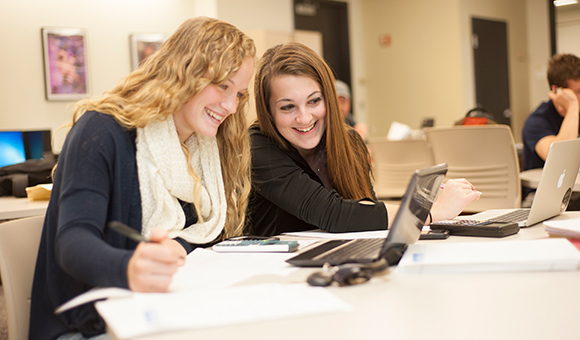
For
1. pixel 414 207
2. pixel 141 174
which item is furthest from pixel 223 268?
pixel 414 207

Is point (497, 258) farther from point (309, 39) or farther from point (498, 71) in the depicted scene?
point (498, 71)

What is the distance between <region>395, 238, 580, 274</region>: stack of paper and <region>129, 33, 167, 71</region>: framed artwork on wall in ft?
14.6

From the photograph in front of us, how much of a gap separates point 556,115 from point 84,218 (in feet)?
9.63

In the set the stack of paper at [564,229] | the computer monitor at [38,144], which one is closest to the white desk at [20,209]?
the computer monitor at [38,144]

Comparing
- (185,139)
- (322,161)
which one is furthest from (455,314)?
(322,161)

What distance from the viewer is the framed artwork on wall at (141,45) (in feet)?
16.4

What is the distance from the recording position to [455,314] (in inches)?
29.3

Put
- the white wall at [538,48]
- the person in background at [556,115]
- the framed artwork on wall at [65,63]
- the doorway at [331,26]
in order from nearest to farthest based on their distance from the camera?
the person in background at [556,115] → the framed artwork on wall at [65,63] → the doorway at [331,26] → the white wall at [538,48]

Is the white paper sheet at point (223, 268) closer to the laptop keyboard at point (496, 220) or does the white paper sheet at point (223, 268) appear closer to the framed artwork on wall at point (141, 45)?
the laptop keyboard at point (496, 220)

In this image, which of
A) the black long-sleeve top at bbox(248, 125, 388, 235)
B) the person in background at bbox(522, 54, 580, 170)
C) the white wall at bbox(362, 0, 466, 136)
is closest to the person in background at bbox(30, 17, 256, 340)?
the black long-sleeve top at bbox(248, 125, 388, 235)

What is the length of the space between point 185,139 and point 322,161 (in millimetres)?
573

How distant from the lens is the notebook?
37.1 inches

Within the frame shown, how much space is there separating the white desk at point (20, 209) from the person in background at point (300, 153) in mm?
882

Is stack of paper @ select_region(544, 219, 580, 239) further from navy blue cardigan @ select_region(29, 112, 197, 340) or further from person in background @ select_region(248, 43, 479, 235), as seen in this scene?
navy blue cardigan @ select_region(29, 112, 197, 340)
